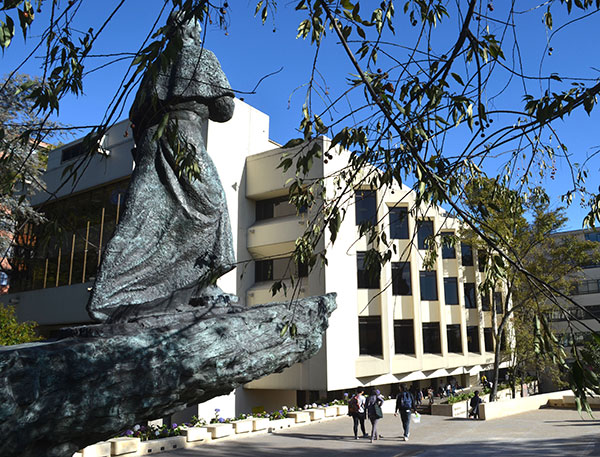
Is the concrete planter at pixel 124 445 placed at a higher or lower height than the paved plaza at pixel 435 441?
higher

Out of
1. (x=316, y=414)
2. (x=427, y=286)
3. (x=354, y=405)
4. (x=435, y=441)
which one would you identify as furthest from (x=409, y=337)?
(x=354, y=405)

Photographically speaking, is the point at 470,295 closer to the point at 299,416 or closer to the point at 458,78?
the point at 299,416

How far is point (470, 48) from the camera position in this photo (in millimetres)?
3721

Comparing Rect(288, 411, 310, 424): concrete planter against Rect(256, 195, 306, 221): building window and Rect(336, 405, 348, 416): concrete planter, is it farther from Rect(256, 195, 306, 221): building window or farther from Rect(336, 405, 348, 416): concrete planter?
Rect(256, 195, 306, 221): building window

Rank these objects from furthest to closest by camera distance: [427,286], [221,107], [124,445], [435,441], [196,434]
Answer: [427,286]
[435,441]
[196,434]
[124,445]
[221,107]

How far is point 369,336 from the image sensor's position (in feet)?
69.6

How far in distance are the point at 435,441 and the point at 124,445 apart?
7.82m

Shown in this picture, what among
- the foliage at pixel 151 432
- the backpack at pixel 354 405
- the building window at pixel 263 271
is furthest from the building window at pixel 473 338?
the foliage at pixel 151 432

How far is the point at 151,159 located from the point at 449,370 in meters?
23.8

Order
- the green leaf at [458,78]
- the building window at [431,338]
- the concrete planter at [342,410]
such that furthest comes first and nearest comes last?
the building window at [431,338] → the concrete planter at [342,410] → the green leaf at [458,78]

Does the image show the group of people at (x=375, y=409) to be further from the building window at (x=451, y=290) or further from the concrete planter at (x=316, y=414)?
the building window at (x=451, y=290)

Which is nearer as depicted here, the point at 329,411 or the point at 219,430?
the point at 219,430

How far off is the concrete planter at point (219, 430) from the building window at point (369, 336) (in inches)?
321

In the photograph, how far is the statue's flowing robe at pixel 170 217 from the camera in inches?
191
